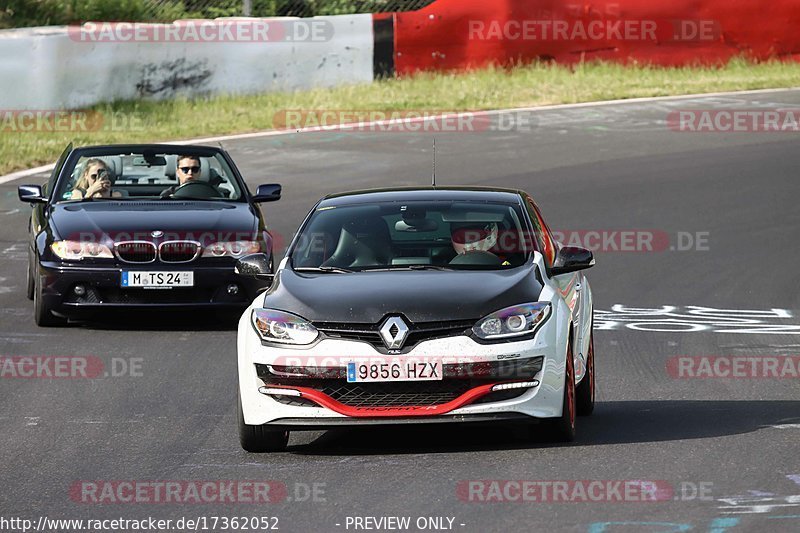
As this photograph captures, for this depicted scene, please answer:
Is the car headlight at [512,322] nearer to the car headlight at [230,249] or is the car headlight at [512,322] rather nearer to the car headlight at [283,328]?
the car headlight at [283,328]

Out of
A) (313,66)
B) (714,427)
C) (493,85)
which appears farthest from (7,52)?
(714,427)

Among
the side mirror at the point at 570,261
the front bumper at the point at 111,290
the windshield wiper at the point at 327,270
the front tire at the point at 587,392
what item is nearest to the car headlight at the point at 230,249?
the front bumper at the point at 111,290

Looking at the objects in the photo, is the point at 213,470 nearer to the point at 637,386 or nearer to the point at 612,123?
the point at 637,386

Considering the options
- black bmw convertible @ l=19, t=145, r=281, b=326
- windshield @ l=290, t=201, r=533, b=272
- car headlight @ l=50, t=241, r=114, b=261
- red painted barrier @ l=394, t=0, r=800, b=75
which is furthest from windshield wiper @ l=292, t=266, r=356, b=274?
red painted barrier @ l=394, t=0, r=800, b=75

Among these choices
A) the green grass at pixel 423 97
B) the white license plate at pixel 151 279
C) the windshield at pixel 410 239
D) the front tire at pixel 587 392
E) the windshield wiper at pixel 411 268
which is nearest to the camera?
the windshield wiper at pixel 411 268

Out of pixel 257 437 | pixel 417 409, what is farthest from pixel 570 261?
pixel 257 437

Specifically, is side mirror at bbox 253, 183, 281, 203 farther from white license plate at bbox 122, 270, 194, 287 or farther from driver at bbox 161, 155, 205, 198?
white license plate at bbox 122, 270, 194, 287

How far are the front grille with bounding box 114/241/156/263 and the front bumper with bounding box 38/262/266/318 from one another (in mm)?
84

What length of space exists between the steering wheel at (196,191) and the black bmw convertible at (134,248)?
0.01 meters

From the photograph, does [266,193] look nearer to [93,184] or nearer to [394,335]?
[93,184]

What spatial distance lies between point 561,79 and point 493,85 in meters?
1.32

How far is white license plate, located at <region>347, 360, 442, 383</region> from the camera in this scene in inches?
314

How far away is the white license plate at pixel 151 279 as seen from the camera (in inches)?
507

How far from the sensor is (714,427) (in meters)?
8.79
